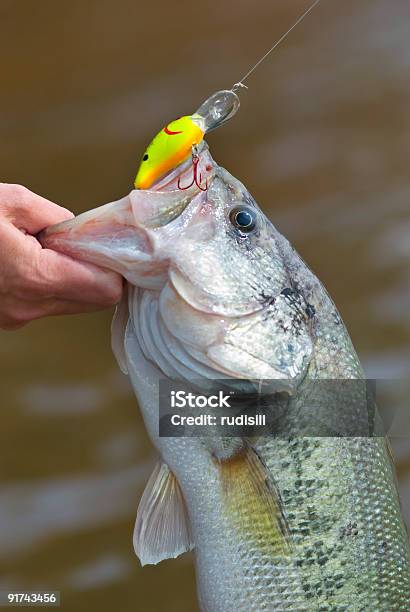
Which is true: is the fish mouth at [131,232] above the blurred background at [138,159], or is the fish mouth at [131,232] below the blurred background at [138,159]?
below

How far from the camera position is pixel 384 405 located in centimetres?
184

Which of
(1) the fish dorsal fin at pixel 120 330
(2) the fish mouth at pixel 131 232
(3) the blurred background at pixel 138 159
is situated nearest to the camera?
(2) the fish mouth at pixel 131 232

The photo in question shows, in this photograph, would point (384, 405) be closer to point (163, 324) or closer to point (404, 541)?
point (404, 541)

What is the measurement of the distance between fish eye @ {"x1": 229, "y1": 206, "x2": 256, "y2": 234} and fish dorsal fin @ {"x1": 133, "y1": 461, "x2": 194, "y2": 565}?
1.58 feet

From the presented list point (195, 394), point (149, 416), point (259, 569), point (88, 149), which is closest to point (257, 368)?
point (195, 394)

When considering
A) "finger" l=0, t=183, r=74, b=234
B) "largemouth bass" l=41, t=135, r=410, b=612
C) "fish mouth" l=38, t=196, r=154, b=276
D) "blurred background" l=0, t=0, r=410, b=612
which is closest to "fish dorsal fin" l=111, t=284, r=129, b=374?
"largemouth bass" l=41, t=135, r=410, b=612

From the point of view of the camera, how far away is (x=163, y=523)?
1772 mm

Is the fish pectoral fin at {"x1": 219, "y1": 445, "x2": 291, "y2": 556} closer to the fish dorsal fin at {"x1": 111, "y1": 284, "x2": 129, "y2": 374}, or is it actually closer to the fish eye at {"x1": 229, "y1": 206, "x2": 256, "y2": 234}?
the fish dorsal fin at {"x1": 111, "y1": 284, "x2": 129, "y2": 374}

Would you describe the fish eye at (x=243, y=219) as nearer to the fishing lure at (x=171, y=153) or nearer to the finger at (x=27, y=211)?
the fishing lure at (x=171, y=153)

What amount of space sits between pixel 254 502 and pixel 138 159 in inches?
91.6

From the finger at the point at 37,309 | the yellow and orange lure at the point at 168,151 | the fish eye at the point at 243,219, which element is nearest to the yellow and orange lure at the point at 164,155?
the yellow and orange lure at the point at 168,151

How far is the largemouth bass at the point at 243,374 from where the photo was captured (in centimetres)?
166

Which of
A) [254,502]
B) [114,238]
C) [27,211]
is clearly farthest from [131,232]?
[254,502]

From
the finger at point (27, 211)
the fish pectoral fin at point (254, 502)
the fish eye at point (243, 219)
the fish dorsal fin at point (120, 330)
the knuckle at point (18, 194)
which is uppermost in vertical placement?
the knuckle at point (18, 194)
